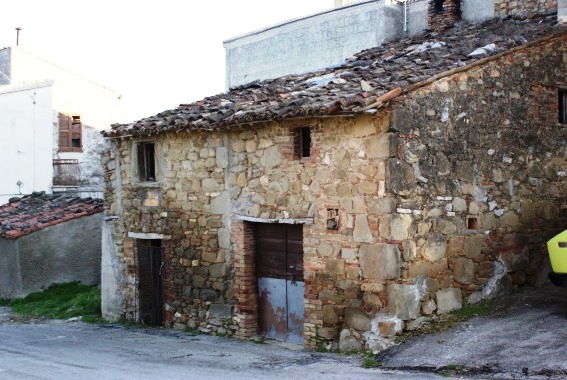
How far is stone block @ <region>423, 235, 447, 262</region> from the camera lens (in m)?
10.4

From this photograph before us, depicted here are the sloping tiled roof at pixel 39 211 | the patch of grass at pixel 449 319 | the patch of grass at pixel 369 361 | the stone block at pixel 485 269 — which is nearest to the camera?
the patch of grass at pixel 369 361

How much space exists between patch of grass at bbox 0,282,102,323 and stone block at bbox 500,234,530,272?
789 centimetres

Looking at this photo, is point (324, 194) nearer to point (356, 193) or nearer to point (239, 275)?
point (356, 193)

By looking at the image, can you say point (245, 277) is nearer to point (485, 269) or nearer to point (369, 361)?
point (369, 361)

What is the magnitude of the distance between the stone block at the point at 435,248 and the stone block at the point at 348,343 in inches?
57.3

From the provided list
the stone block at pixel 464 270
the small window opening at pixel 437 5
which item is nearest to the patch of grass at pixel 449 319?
the stone block at pixel 464 270

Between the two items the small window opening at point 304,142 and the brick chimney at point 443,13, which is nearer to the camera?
the small window opening at point 304,142

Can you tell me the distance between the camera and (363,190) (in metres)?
10.3

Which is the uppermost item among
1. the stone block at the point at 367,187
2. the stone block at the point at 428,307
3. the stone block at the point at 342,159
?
the stone block at the point at 342,159

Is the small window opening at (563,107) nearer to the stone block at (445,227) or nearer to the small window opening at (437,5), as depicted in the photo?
the stone block at (445,227)

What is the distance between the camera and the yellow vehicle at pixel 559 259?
9672mm

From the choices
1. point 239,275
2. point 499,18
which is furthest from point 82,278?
point 499,18

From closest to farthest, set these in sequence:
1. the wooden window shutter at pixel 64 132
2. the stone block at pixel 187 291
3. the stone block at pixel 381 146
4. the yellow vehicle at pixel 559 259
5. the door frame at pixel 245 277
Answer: the yellow vehicle at pixel 559 259
the stone block at pixel 381 146
the door frame at pixel 245 277
the stone block at pixel 187 291
the wooden window shutter at pixel 64 132

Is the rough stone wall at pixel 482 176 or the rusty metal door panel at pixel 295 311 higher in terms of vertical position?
the rough stone wall at pixel 482 176
